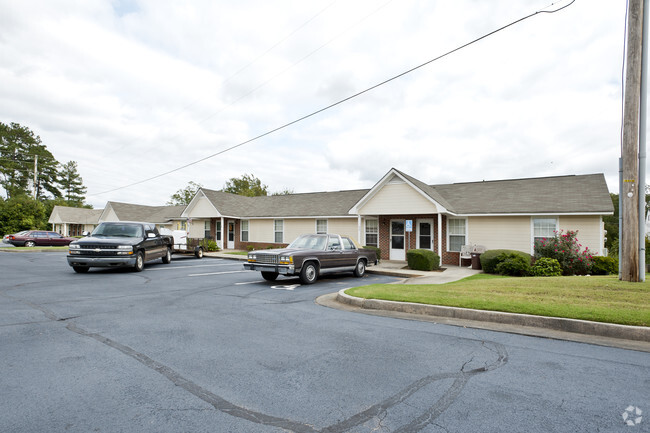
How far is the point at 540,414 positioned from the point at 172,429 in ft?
10.2

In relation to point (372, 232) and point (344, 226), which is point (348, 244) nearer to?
point (372, 232)

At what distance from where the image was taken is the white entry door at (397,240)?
20656 millimetres

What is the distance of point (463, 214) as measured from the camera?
18.5 m

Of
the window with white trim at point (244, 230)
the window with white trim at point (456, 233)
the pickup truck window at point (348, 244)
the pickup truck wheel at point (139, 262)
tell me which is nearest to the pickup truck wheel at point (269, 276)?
the pickup truck window at point (348, 244)

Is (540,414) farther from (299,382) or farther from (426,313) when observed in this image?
(426,313)

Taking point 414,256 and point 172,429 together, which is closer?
point 172,429

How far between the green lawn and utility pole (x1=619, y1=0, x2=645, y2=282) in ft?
2.30

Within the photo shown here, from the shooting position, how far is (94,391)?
3.46 meters

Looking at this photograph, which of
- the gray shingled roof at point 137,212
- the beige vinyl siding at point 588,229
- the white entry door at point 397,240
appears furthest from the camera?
the gray shingled roof at point 137,212

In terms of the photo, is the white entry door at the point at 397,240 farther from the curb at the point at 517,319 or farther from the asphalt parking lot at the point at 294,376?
the asphalt parking lot at the point at 294,376

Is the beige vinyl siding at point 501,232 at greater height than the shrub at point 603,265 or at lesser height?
greater

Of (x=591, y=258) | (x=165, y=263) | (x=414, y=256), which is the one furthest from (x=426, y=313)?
(x=165, y=263)

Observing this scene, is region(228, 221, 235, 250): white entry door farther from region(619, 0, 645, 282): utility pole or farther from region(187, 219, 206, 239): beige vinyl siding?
region(619, 0, 645, 282): utility pole

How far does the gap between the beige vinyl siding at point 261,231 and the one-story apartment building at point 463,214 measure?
92.2 inches
